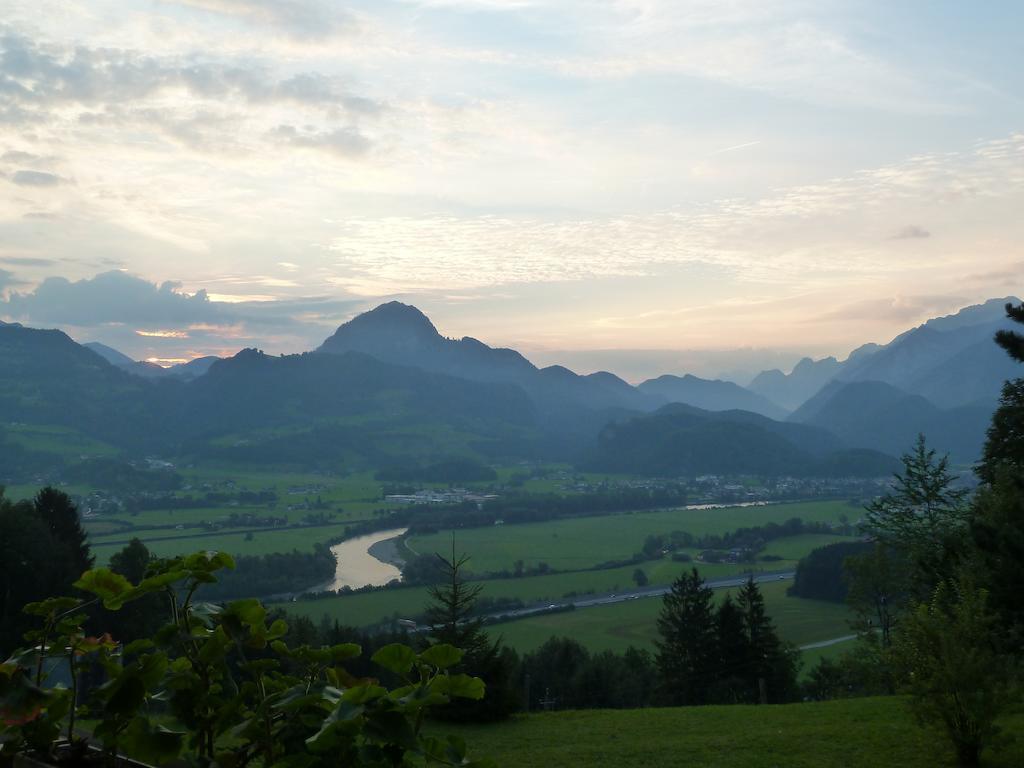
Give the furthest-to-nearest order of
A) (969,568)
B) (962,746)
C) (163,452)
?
(163,452) → (969,568) → (962,746)

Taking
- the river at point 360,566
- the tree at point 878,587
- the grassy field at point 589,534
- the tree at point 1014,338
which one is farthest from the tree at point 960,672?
the grassy field at point 589,534

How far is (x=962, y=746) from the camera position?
10.8 metres

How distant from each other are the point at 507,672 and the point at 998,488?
12.6m

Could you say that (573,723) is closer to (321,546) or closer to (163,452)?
(321,546)

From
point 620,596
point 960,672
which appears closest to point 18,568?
point 960,672

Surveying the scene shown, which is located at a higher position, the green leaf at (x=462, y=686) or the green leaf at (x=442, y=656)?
the green leaf at (x=442, y=656)

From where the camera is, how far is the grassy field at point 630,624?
52719 millimetres

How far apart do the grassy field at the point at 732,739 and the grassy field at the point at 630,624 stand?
104 ft

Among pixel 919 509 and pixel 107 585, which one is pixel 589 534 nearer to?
pixel 919 509

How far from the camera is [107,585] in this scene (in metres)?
2.08

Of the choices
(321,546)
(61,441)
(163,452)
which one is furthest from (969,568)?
(163,452)

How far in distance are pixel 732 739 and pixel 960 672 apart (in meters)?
4.99

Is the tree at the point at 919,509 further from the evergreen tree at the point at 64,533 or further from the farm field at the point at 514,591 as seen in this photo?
the farm field at the point at 514,591

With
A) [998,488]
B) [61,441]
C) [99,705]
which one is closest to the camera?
[99,705]
